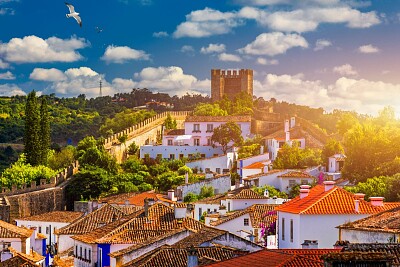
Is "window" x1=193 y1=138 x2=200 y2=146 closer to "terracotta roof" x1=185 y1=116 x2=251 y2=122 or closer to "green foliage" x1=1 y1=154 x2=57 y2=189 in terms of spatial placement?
"terracotta roof" x1=185 y1=116 x2=251 y2=122

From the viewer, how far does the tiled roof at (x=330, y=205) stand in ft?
131

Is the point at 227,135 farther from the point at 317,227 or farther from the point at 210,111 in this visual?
the point at 317,227

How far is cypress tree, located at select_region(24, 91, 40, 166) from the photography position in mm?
92438

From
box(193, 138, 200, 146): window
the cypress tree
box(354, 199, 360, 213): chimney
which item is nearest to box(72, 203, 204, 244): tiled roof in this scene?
box(354, 199, 360, 213): chimney

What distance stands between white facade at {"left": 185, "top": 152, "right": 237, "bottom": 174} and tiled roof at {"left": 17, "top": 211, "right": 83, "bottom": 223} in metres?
12.8

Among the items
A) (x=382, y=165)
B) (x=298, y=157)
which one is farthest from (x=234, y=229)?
(x=298, y=157)

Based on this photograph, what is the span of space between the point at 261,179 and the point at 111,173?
17.4m

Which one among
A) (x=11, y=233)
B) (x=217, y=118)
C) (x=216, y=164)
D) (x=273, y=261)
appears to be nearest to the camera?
(x=273, y=261)

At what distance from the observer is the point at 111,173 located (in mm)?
87875

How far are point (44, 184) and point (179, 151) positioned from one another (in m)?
13.8

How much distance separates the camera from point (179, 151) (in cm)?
9512

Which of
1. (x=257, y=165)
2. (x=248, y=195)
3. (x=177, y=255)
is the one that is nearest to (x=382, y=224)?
(x=177, y=255)

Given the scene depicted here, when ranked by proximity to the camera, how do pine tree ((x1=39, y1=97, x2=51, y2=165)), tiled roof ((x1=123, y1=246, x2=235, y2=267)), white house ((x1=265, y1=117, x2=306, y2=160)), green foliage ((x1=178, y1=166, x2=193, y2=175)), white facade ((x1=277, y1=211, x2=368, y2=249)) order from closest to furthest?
tiled roof ((x1=123, y1=246, x2=235, y2=267)) → white facade ((x1=277, y1=211, x2=368, y2=249)) → green foliage ((x1=178, y1=166, x2=193, y2=175)) → white house ((x1=265, y1=117, x2=306, y2=160)) → pine tree ((x1=39, y1=97, x2=51, y2=165))

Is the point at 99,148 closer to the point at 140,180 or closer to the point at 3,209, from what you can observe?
the point at 140,180
